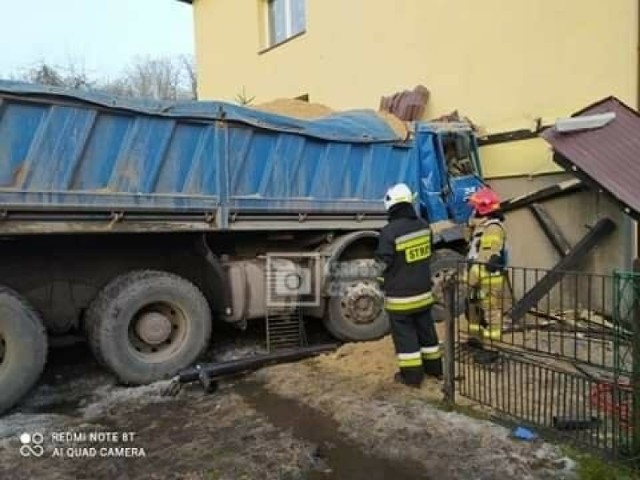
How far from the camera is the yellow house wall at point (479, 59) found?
7.64 m

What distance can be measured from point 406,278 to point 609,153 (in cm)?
250

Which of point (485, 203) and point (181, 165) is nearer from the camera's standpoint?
point (181, 165)

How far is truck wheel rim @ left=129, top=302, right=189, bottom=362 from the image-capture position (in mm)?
6082

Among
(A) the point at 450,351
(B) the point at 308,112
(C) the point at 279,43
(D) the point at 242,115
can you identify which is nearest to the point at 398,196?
(A) the point at 450,351

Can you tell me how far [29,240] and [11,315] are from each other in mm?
759

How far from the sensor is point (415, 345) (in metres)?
5.57

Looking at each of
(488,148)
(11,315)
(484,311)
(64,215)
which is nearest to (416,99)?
(488,148)

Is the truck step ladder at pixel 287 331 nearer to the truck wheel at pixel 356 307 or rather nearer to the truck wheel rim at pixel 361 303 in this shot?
the truck wheel at pixel 356 307

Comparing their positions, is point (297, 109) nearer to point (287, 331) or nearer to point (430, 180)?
point (430, 180)

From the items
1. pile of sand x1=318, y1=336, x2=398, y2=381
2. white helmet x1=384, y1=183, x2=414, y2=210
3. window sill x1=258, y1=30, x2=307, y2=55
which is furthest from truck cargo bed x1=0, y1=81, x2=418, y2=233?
window sill x1=258, y1=30, x2=307, y2=55

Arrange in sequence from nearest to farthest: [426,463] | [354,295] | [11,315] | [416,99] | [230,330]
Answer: [426,463], [11,315], [354,295], [230,330], [416,99]

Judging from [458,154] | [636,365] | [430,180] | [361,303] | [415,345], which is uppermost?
[458,154]

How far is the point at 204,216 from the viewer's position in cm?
620

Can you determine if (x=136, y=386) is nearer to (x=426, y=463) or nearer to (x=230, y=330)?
(x=230, y=330)
